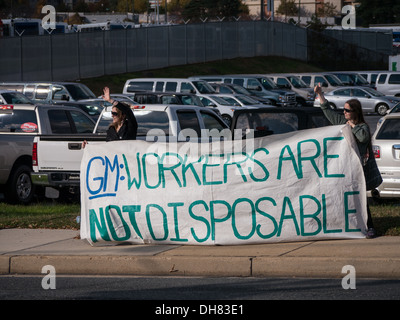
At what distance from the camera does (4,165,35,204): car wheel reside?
1495 cm

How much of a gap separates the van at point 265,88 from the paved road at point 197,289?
31.5 metres

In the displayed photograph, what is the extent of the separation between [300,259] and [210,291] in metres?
1.23

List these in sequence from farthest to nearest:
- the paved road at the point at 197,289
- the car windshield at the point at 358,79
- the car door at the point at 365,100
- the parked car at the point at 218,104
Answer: the car windshield at the point at 358,79, the car door at the point at 365,100, the parked car at the point at 218,104, the paved road at the point at 197,289

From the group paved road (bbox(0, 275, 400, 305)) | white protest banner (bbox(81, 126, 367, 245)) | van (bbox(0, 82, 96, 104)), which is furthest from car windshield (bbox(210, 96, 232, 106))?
paved road (bbox(0, 275, 400, 305))

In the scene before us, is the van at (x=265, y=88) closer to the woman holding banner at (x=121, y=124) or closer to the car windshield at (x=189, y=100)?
the car windshield at (x=189, y=100)

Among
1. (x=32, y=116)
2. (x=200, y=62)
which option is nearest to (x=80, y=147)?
(x=32, y=116)

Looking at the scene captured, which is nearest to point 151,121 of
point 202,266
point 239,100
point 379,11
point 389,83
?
point 202,266

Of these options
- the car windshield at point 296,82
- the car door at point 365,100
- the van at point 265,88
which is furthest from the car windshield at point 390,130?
the car windshield at point 296,82

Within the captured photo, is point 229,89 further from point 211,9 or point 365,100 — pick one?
point 211,9

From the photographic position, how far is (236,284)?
26.5 ft

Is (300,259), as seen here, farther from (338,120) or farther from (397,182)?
(397,182)

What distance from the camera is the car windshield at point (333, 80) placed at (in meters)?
45.7
